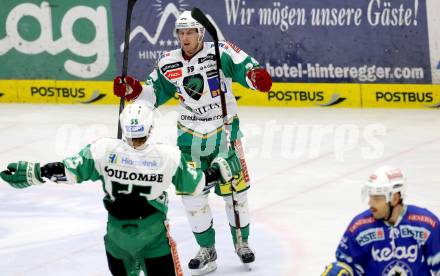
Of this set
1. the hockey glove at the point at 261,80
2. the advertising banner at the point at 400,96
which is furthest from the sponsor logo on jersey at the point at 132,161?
the advertising banner at the point at 400,96

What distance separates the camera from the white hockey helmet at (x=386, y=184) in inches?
260

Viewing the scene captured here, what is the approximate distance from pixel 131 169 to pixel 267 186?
4933mm

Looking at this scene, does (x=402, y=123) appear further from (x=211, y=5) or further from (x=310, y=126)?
(x=211, y=5)

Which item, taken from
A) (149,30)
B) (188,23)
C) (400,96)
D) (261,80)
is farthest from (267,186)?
(149,30)

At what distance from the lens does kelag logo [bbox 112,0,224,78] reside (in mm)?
16172

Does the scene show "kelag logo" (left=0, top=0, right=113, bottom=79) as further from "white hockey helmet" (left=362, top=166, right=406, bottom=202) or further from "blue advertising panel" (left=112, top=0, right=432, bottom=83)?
"white hockey helmet" (left=362, top=166, right=406, bottom=202)

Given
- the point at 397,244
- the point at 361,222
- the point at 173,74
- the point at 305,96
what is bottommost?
the point at 305,96

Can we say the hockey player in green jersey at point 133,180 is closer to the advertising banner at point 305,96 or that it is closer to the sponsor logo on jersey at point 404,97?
the sponsor logo on jersey at point 404,97

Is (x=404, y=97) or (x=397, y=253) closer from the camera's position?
(x=397, y=253)

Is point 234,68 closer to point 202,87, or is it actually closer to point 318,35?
point 202,87

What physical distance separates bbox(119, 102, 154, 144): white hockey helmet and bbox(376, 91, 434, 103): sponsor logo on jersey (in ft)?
26.2

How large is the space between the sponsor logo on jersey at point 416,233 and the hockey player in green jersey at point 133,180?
1538 mm

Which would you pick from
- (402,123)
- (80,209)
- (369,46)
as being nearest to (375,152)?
(402,123)

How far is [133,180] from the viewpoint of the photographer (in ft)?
24.7
